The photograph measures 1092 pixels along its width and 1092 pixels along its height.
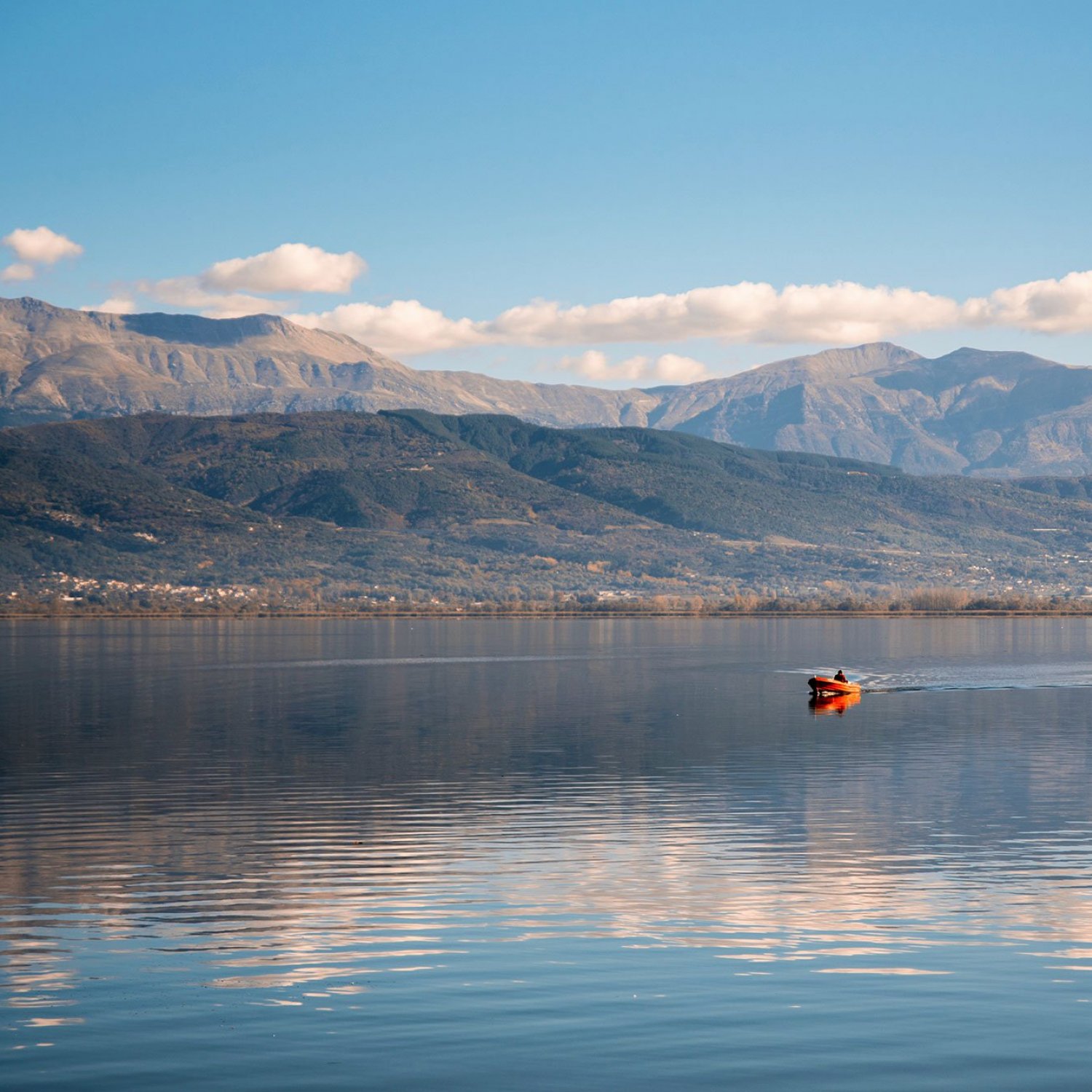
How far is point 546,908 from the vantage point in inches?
1164

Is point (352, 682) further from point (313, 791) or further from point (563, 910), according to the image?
point (563, 910)

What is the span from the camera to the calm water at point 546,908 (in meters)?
20.6

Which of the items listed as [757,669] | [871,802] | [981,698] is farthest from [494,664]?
[871,802]

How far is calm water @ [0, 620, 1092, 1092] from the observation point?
20.6 meters

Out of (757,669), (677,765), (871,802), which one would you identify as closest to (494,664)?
(757,669)

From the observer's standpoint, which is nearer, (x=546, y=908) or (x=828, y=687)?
(x=546, y=908)

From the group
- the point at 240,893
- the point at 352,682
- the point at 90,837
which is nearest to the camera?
the point at 240,893

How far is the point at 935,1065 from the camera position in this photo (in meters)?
20.0

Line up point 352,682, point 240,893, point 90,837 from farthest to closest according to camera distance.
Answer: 1. point 352,682
2. point 90,837
3. point 240,893

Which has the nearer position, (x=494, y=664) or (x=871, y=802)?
(x=871, y=802)

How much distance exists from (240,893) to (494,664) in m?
102

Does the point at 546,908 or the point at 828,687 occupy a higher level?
the point at 828,687

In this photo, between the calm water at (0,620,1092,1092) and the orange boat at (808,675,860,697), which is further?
the orange boat at (808,675,860,697)

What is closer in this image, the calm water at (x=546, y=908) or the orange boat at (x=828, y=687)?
the calm water at (x=546, y=908)
